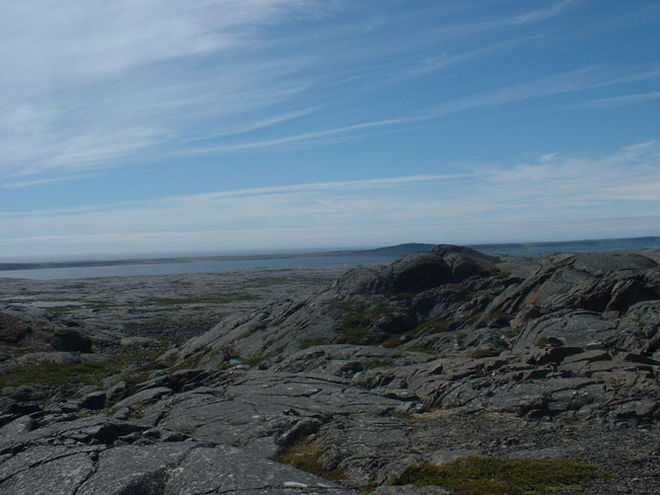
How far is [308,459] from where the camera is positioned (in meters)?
19.8

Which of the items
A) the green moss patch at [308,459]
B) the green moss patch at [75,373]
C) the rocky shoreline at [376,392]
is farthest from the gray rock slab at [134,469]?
the green moss patch at [75,373]

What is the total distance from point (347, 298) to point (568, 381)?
3468 centimetres

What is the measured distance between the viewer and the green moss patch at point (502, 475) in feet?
48.2

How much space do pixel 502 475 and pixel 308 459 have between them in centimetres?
719

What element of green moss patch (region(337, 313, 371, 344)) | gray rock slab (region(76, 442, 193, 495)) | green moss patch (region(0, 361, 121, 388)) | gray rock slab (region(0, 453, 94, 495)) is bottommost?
green moss patch (region(0, 361, 121, 388))

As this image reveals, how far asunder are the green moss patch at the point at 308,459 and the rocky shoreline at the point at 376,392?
3.7 inches

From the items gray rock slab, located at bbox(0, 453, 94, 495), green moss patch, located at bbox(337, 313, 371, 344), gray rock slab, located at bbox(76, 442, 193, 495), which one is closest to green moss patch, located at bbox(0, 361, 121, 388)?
green moss patch, located at bbox(337, 313, 371, 344)

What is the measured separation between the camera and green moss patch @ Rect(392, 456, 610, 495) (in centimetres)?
1468

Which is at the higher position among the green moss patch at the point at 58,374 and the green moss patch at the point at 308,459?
the green moss patch at the point at 308,459

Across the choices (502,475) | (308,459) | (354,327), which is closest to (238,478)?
(308,459)

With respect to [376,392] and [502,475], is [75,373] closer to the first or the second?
[376,392]

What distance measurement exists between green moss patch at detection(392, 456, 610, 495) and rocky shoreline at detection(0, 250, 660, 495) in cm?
21

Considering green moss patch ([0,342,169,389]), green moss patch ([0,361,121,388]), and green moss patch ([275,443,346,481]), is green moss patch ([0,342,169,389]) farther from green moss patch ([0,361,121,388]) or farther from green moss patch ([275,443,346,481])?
green moss patch ([275,443,346,481])

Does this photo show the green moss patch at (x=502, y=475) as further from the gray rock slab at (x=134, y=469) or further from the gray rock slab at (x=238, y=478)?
the gray rock slab at (x=134, y=469)
